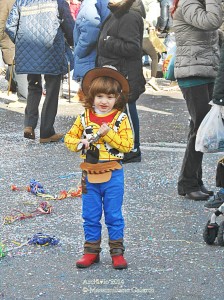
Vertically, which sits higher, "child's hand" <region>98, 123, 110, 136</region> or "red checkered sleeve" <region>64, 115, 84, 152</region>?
"child's hand" <region>98, 123, 110, 136</region>

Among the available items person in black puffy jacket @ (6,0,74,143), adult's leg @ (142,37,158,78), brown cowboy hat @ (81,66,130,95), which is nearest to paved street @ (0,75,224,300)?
person in black puffy jacket @ (6,0,74,143)

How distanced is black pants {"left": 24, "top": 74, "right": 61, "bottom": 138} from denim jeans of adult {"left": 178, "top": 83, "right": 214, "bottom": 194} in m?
3.12

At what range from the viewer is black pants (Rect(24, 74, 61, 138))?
1044cm

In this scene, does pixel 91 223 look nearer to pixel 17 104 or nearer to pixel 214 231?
pixel 214 231

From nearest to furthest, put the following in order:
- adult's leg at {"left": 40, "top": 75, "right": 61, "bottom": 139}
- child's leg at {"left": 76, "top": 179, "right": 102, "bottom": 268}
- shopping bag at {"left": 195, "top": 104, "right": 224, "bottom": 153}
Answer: child's leg at {"left": 76, "top": 179, "right": 102, "bottom": 268}, shopping bag at {"left": 195, "top": 104, "right": 224, "bottom": 153}, adult's leg at {"left": 40, "top": 75, "right": 61, "bottom": 139}

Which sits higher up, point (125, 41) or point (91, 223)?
point (125, 41)

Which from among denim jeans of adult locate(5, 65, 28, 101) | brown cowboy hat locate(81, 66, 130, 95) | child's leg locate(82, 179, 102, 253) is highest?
brown cowboy hat locate(81, 66, 130, 95)

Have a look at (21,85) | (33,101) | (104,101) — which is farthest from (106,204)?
(21,85)

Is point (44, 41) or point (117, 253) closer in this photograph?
point (117, 253)

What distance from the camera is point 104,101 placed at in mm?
5648

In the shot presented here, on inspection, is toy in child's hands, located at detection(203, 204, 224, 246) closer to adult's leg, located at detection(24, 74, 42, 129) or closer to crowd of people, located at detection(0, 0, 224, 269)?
crowd of people, located at detection(0, 0, 224, 269)

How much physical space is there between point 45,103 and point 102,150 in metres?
4.91

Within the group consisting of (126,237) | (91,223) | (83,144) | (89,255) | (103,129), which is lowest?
(126,237)

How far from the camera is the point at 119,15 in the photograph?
347 inches
